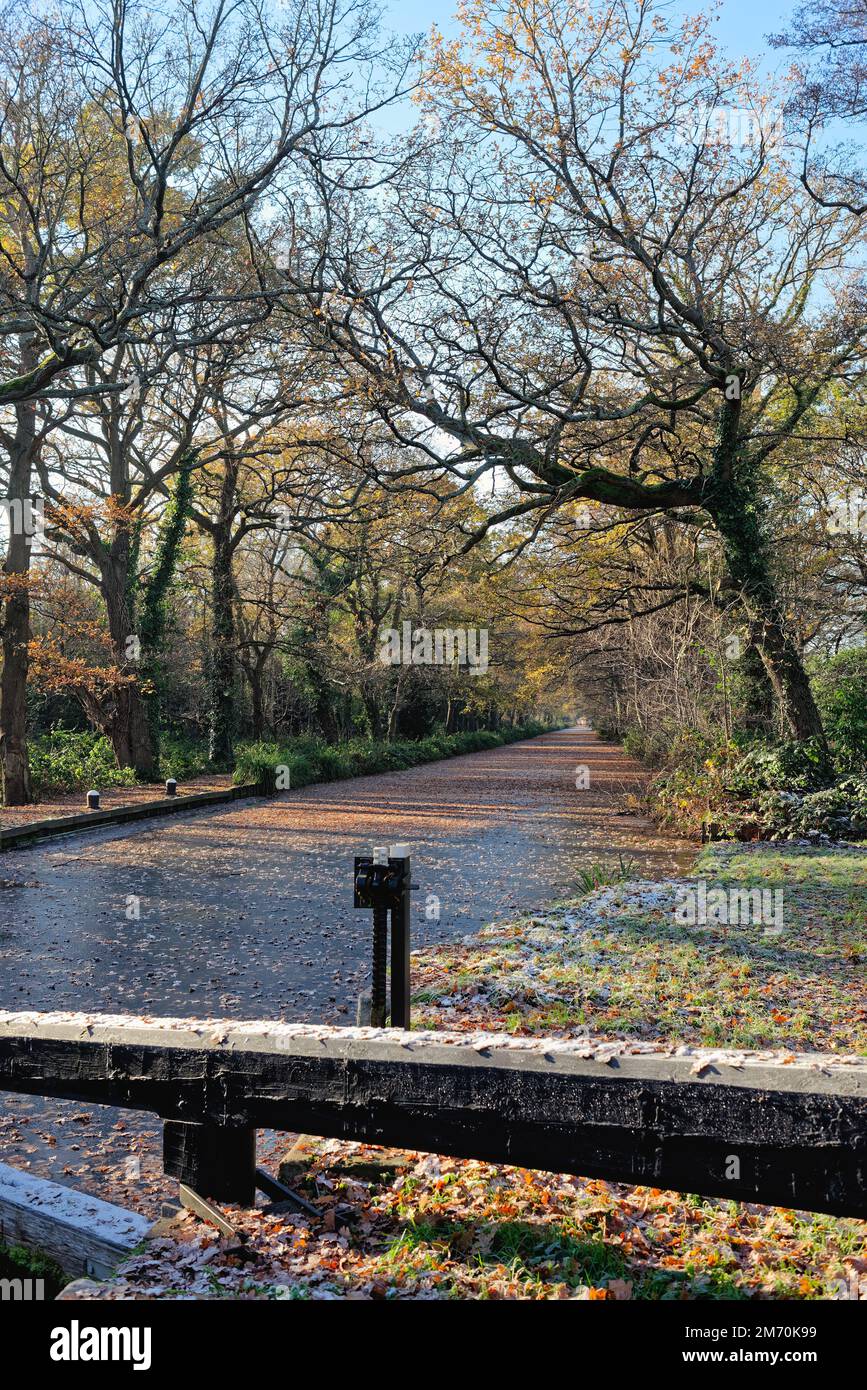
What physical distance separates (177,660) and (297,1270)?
2501cm

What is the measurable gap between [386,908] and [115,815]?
1297cm

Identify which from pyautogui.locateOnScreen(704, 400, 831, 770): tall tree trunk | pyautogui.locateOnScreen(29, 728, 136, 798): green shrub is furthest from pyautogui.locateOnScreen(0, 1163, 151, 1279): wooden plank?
pyautogui.locateOnScreen(29, 728, 136, 798): green shrub

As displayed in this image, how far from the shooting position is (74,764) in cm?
2256

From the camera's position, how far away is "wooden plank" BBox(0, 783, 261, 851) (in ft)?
48.1

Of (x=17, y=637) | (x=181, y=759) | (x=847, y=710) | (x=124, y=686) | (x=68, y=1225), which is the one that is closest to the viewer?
(x=68, y=1225)

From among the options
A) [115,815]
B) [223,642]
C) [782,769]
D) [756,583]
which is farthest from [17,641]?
[782,769]

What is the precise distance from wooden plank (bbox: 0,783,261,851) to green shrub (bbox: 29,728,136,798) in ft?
7.77

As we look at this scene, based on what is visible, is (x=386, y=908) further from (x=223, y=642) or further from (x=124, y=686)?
(x=223, y=642)

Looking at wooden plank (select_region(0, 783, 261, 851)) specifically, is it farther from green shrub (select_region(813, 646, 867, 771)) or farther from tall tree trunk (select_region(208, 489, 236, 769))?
green shrub (select_region(813, 646, 867, 771))

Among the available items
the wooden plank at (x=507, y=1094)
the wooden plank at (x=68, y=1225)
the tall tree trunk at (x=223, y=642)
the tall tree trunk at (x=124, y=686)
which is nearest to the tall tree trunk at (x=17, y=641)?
the tall tree trunk at (x=124, y=686)

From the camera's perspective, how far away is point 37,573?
1727 centimetres

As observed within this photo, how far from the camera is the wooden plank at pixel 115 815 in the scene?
48.1 feet

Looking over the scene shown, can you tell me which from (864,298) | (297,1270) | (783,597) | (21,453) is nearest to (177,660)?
(21,453)

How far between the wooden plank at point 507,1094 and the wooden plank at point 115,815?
1237cm
